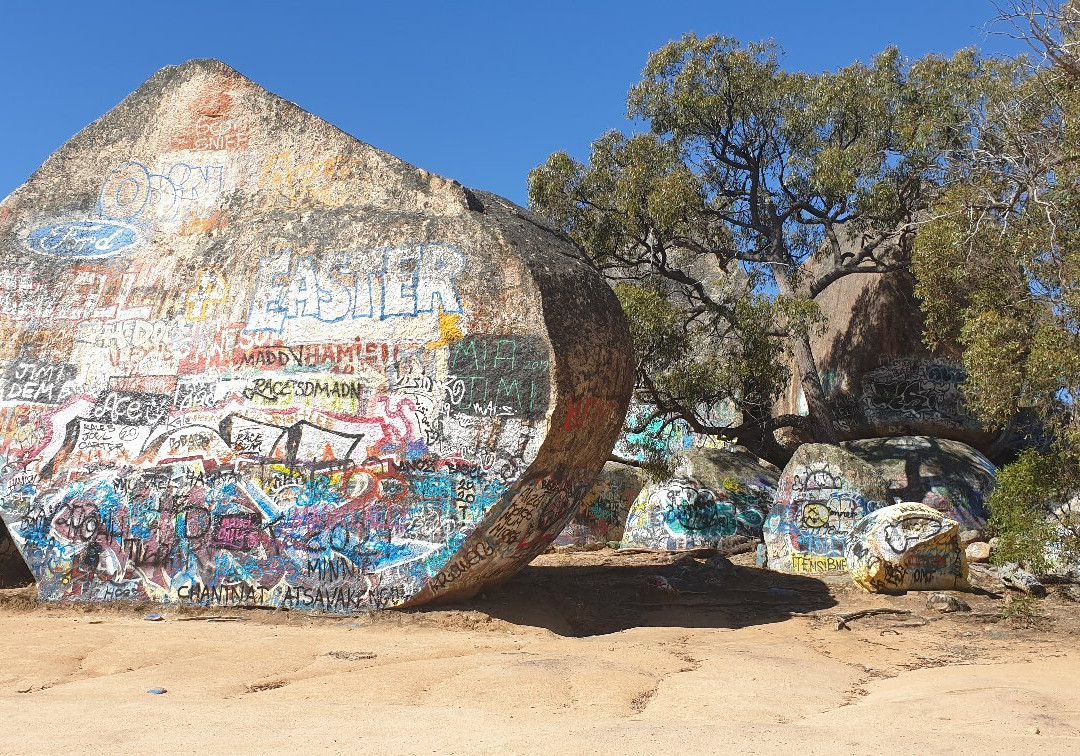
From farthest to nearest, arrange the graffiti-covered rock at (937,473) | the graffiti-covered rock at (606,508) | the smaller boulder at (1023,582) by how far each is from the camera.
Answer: the graffiti-covered rock at (606,508) < the graffiti-covered rock at (937,473) < the smaller boulder at (1023,582)

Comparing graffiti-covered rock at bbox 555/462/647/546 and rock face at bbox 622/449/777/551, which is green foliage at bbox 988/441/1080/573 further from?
graffiti-covered rock at bbox 555/462/647/546

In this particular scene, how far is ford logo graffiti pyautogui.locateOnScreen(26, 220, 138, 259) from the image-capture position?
10.0 metres

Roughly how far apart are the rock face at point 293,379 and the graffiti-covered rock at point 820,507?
511cm

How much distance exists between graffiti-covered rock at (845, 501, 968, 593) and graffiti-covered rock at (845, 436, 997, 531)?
9.80 ft

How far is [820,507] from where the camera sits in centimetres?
1334

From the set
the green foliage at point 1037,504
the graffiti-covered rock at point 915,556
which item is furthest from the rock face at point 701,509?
the green foliage at point 1037,504

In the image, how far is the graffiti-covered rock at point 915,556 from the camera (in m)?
10.9

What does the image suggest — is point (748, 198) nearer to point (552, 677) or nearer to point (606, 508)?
point (606, 508)

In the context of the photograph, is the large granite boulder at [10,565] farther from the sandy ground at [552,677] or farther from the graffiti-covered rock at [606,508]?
the graffiti-covered rock at [606,508]

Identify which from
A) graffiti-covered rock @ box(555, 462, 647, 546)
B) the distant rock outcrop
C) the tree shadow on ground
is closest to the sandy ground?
the tree shadow on ground

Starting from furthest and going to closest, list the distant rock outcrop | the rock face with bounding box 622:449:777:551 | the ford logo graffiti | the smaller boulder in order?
the distant rock outcrop < the rock face with bounding box 622:449:777:551 < the smaller boulder < the ford logo graffiti

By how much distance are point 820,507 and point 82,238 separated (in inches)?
365

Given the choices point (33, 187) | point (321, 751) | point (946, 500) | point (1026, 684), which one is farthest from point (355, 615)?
point (946, 500)

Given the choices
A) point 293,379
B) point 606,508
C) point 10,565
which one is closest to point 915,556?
point 293,379
